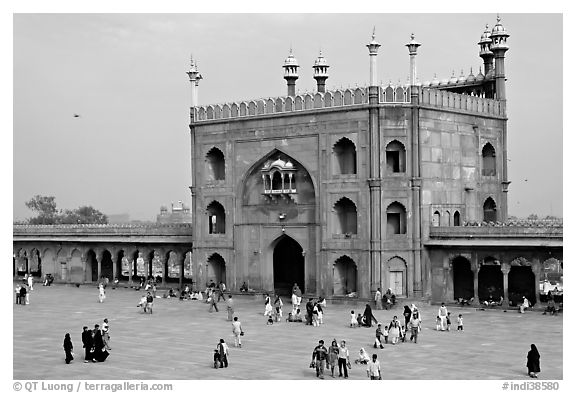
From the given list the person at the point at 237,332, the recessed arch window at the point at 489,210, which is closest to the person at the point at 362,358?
the person at the point at 237,332

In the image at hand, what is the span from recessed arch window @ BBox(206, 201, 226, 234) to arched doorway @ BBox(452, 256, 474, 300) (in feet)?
36.8

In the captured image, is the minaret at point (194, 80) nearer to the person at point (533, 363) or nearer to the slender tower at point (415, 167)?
the slender tower at point (415, 167)

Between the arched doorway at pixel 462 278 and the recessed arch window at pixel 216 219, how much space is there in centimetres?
1121

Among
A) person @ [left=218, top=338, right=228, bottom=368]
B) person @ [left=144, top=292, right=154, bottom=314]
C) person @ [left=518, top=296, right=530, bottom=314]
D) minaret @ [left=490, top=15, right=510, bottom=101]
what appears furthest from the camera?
minaret @ [left=490, top=15, right=510, bottom=101]

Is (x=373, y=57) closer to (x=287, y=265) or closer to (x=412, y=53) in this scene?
(x=412, y=53)

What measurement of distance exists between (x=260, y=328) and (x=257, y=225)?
10880 mm

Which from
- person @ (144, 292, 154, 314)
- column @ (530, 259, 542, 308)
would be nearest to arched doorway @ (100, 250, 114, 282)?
person @ (144, 292, 154, 314)

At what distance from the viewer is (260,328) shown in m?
31.3

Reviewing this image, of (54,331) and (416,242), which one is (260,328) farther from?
(416,242)

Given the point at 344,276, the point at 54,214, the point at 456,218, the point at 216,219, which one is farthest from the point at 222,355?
the point at 54,214

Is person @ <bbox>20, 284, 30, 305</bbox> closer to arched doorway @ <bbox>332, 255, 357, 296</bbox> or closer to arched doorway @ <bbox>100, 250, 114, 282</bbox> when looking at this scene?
arched doorway @ <bbox>332, 255, 357, 296</bbox>

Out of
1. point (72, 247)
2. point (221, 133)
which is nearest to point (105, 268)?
point (72, 247)

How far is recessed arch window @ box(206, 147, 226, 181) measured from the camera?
43.6 m
